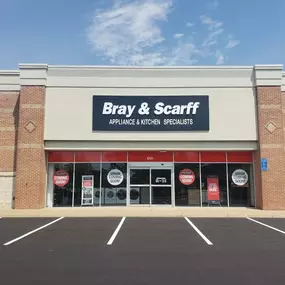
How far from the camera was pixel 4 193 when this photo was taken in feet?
68.9

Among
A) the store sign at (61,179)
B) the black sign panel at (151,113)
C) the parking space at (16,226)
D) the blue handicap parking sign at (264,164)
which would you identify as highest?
the black sign panel at (151,113)

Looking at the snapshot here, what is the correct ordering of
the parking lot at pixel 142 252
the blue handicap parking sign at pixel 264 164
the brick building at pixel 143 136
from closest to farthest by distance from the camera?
the parking lot at pixel 142 252 → the blue handicap parking sign at pixel 264 164 → the brick building at pixel 143 136

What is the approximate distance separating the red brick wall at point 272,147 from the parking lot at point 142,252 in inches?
217

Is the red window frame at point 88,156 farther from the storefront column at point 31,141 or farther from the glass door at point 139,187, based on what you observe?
the glass door at point 139,187

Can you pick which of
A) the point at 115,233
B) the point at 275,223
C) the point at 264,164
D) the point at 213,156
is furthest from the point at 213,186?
the point at 115,233

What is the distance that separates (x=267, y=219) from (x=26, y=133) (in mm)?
13181


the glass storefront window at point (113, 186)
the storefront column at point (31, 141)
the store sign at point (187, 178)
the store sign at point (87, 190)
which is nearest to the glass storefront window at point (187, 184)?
the store sign at point (187, 178)

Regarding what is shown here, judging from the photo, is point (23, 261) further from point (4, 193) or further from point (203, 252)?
point (4, 193)

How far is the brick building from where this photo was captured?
2069 cm

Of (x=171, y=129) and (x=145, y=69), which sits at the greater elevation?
(x=145, y=69)

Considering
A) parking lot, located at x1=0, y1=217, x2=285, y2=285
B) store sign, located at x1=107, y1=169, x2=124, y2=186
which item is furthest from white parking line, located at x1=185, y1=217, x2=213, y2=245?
store sign, located at x1=107, y1=169, x2=124, y2=186

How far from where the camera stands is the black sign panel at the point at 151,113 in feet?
69.1

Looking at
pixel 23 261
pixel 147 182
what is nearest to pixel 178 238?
pixel 23 261

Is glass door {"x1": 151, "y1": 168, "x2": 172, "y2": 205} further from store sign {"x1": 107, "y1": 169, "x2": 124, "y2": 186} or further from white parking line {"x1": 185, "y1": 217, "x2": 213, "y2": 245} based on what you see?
white parking line {"x1": 185, "y1": 217, "x2": 213, "y2": 245}
